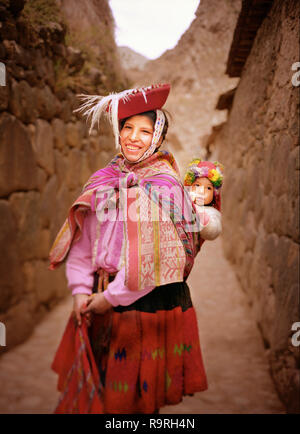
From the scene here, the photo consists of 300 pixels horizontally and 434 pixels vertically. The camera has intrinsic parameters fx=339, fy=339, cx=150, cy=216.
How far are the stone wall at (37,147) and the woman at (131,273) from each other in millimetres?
119

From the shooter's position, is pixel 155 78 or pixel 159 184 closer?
pixel 159 184

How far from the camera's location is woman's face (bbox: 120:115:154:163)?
69 cm

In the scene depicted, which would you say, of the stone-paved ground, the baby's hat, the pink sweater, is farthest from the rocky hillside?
the stone-paved ground

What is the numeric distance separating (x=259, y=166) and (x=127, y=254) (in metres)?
1.35

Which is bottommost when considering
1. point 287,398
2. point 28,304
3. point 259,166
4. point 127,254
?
point 287,398

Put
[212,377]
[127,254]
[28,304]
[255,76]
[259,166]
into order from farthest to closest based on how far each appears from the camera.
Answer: [28,304]
[259,166]
[212,377]
[255,76]
[127,254]

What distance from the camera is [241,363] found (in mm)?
1742

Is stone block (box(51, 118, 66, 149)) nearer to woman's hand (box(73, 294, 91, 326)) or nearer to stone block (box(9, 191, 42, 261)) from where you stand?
stone block (box(9, 191, 42, 261))

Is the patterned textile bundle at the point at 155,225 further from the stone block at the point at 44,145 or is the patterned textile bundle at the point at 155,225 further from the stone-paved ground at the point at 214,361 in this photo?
the stone block at the point at 44,145

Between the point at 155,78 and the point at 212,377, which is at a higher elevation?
the point at 155,78

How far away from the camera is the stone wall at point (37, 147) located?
40.2 inches
